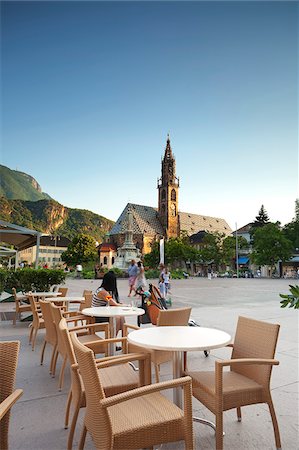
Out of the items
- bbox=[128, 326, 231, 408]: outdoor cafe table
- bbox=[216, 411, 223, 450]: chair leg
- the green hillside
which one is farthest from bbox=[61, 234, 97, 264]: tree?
the green hillside

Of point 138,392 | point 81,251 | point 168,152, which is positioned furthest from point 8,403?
point 168,152

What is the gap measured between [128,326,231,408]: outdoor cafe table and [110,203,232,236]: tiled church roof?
80589 mm

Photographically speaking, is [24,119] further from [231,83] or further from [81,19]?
[81,19]

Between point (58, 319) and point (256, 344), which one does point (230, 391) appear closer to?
point (256, 344)

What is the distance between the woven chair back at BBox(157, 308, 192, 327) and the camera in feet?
12.7

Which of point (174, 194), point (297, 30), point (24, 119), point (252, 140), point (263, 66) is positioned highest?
point (174, 194)

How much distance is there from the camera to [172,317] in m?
3.95

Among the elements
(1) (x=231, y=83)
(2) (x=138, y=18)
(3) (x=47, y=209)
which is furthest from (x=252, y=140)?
(3) (x=47, y=209)

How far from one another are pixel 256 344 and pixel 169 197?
9081 centimetres

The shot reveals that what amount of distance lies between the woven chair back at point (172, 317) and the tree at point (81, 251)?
70756mm

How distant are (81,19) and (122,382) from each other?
4565 millimetres

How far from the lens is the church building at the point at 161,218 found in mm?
86000

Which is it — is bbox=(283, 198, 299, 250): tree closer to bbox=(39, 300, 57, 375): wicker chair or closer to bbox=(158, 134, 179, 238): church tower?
bbox=(158, 134, 179, 238): church tower

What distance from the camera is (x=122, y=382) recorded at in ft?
9.53
